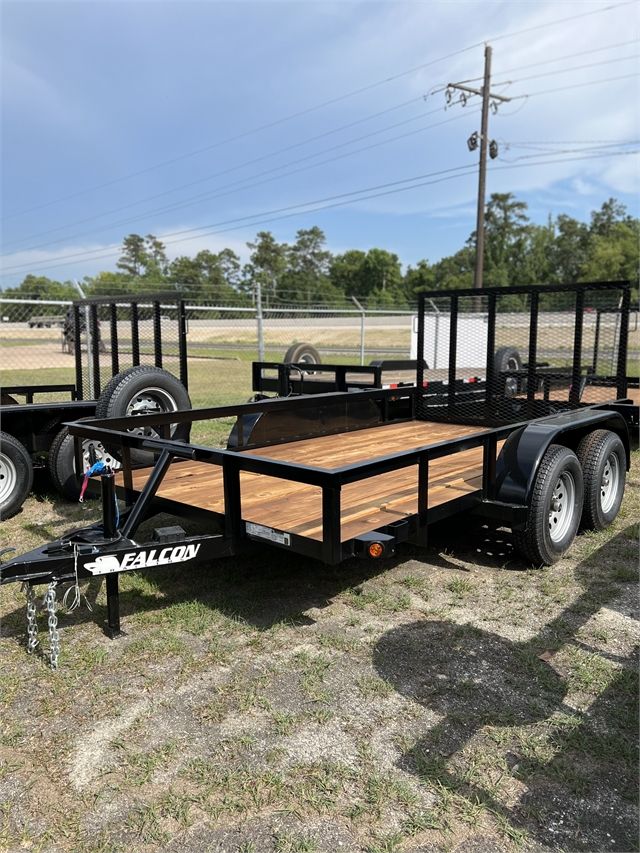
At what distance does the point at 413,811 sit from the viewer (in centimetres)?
218

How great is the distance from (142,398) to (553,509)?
3413mm

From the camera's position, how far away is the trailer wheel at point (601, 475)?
4.79m

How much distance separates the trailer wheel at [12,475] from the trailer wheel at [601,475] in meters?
4.25

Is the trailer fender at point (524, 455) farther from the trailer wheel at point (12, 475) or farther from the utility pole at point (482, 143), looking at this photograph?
the utility pole at point (482, 143)

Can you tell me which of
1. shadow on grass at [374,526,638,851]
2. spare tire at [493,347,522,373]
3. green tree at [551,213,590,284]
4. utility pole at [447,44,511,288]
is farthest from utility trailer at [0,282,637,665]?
green tree at [551,213,590,284]

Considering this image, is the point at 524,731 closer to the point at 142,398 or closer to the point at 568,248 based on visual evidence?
the point at 142,398

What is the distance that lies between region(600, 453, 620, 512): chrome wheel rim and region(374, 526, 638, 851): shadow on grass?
1.77 m

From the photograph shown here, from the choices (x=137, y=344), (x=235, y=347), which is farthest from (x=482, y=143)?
(x=137, y=344)

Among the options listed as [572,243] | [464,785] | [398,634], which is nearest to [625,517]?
[398,634]

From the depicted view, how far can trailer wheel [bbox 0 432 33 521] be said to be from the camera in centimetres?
522

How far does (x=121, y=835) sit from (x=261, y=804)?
1.45 ft

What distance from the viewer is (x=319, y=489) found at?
4.27 m

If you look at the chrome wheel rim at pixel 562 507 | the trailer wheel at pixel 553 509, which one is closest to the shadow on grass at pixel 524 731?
the trailer wheel at pixel 553 509

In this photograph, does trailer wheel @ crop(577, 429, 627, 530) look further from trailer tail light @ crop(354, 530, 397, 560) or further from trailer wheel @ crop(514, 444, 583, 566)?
trailer tail light @ crop(354, 530, 397, 560)
